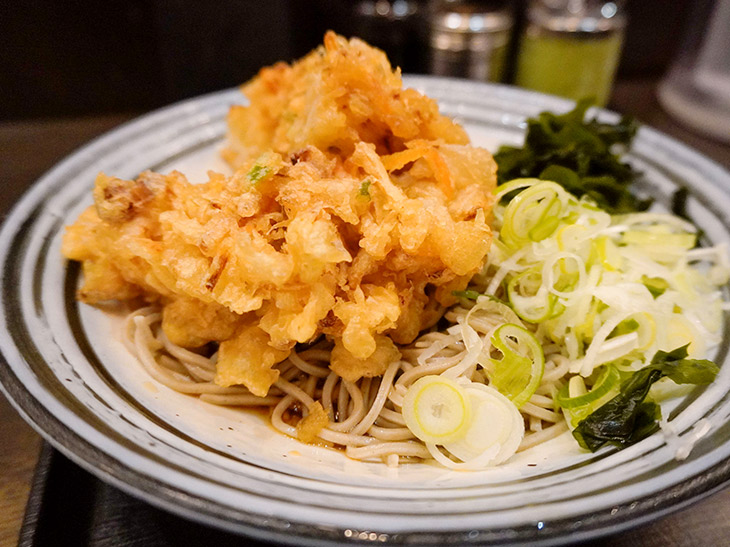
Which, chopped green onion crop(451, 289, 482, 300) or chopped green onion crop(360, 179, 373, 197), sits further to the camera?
chopped green onion crop(451, 289, 482, 300)

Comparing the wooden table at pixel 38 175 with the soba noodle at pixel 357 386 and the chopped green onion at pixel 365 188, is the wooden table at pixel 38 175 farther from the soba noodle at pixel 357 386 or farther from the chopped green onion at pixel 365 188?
the chopped green onion at pixel 365 188

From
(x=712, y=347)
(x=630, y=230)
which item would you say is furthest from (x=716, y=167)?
(x=712, y=347)

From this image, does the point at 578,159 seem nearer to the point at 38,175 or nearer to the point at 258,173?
the point at 258,173

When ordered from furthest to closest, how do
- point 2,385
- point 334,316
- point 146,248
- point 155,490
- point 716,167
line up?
point 716,167
point 146,248
point 334,316
point 2,385
point 155,490

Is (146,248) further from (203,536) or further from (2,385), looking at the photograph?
(203,536)

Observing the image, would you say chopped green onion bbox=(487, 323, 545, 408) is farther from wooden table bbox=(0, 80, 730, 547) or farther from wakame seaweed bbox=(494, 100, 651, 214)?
wakame seaweed bbox=(494, 100, 651, 214)

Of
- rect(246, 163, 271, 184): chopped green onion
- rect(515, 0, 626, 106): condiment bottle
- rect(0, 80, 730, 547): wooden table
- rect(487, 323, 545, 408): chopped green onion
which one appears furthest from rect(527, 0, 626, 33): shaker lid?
rect(246, 163, 271, 184): chopped green onion

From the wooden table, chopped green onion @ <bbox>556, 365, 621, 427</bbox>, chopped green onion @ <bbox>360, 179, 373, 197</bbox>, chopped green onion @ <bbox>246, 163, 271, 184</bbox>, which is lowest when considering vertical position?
the wooden table
